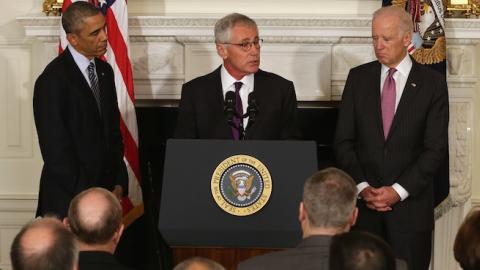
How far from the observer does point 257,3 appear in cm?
667

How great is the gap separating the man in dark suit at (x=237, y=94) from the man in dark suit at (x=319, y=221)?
1.57 m

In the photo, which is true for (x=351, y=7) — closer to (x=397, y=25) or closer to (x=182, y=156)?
(x=397, y=25)

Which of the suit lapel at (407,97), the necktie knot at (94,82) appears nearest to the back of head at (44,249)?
the necktie knot at (94,82)

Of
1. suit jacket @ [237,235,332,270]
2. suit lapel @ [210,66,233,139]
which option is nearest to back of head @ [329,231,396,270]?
suit jacket @ [237,235,332,270]

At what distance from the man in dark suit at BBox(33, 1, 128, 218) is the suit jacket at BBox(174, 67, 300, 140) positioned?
0.42 meters

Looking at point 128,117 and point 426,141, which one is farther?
point 128,117

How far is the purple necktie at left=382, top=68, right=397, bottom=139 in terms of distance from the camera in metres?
4.97

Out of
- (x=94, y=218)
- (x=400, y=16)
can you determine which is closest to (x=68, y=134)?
(x=94, y=218)

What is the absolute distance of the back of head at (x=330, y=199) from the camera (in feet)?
10.6

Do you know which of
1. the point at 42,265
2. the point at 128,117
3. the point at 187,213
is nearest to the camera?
the point at 42,265

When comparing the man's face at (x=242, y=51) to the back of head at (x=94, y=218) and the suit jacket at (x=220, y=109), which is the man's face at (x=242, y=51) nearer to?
the suit jacket at (x=220, y=109)

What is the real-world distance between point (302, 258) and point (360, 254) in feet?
1.78

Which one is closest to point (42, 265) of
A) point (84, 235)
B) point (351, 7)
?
point (84, 235)

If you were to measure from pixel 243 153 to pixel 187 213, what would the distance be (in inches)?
13.6
